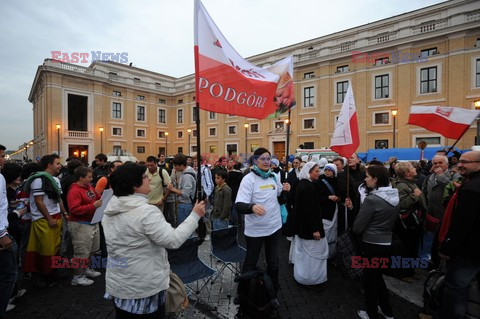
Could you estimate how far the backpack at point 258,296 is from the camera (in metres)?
3.08

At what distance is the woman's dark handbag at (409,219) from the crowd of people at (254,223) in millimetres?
17

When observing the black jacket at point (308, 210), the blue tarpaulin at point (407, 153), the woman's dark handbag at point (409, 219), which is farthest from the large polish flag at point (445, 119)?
the blue tarpaulin at point (407, 153)

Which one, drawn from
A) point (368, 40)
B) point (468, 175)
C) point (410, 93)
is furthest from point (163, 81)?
point (468, 175)

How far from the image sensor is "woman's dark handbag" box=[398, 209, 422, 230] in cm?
421

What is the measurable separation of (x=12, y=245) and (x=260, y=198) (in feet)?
9.91

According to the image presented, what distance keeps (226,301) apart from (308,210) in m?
1.78

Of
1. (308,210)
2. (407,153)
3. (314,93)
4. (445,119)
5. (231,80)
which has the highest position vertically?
(314,93)

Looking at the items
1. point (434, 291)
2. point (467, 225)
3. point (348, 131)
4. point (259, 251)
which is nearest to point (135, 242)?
point (259, 251)

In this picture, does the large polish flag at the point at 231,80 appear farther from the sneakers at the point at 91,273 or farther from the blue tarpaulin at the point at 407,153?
the blue tarpaulin at the point at 407,153

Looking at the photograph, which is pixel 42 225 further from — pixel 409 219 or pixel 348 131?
pixel 409 219

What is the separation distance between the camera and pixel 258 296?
3.11 m

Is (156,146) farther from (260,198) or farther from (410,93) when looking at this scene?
(260,198)

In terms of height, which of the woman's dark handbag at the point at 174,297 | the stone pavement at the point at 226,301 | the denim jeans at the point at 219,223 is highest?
the woman's dark handbag at the point at 174,297

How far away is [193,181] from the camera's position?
5.75 m
